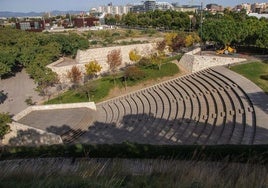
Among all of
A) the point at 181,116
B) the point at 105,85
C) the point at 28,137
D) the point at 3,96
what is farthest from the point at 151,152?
the point at 3,96

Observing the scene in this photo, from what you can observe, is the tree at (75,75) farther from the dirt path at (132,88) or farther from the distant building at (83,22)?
the distant building at (83,22)

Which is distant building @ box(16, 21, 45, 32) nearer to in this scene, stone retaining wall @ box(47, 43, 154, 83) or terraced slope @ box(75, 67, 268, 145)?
stone retaining wall @ box(47, 43, 154, 83)

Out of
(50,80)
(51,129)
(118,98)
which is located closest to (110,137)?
(51,129)

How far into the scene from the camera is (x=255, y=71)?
81.6 feet

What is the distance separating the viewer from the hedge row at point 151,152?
1024 centimetres

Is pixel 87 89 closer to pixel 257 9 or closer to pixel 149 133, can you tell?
pixel 149 133

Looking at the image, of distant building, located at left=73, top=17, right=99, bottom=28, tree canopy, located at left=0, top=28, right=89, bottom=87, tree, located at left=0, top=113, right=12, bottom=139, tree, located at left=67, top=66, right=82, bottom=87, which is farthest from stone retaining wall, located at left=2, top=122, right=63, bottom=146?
distant building, located at left=73, top=17, right=99, bottom=28

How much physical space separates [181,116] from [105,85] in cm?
1237

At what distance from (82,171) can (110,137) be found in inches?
485

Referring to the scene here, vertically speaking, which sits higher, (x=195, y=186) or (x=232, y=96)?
(x=195, y=186)

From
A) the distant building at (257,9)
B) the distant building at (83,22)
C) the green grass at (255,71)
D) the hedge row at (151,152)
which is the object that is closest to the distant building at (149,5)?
the distant building at (257,9)

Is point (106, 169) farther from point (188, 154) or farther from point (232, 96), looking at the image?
point (232, 96)

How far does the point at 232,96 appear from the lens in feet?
66.2

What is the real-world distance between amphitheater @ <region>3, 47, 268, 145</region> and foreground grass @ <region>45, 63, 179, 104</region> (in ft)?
5.92
